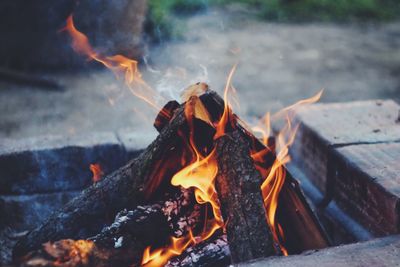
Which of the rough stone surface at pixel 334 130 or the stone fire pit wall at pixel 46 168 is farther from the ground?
the rough stone surface at pixel 334 130

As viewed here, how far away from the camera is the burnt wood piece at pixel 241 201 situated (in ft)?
5.85

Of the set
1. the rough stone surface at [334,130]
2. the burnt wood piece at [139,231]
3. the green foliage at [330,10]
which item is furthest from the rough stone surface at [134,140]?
the green foliage at [330,10]

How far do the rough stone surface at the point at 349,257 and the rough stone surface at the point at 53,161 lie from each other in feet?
4.57

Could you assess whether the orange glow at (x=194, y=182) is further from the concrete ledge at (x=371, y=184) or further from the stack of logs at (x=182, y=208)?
the concrete ledge at (x=371, y=184)

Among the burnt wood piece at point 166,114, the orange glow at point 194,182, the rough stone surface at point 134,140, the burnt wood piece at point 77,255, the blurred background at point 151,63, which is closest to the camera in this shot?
the burnt wood piece at point 77,255

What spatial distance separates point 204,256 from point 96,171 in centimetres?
104

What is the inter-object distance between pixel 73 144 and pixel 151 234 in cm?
103

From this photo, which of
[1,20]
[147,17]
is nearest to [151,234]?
[1,20]

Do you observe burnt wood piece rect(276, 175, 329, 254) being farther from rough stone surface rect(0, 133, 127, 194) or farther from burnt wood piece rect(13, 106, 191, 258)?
rough stone surface rect(0, 133, 127, 194)

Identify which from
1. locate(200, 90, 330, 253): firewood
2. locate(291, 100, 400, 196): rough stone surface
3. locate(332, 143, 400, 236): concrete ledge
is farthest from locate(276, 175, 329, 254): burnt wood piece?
locate(291, 100, 400, 196): rough stone surface

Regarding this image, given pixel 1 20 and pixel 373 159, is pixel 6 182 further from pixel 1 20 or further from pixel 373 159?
pixel 1 20

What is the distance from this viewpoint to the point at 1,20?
16.4 feet

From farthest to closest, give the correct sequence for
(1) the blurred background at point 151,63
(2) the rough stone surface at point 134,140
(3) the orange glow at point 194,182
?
(1) the blurred background at point 151,63 < (2) the rough stone surface at point 134,140 < (3) the orange glow at point 194,182

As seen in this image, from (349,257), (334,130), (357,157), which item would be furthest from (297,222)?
(334,130)
